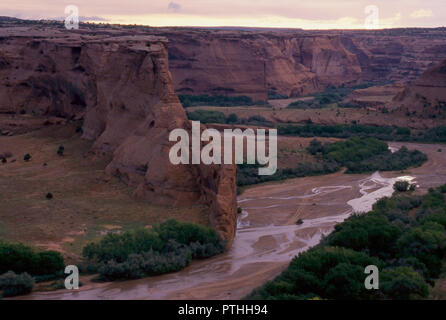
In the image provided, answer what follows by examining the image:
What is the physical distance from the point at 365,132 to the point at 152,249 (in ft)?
125

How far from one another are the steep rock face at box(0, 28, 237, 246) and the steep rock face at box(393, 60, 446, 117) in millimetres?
30153

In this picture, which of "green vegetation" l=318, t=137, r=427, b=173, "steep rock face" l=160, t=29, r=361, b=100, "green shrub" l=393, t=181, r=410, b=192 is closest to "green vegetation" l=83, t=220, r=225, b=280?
"green shrub" l=393, t=181, r=410, b=192

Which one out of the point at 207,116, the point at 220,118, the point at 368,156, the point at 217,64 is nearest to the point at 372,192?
the point at 368,156

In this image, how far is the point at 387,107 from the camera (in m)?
61.1

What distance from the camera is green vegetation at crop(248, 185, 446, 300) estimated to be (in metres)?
17.2

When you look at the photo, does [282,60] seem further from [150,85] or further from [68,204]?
[68,204]

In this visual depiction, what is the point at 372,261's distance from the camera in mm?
19406

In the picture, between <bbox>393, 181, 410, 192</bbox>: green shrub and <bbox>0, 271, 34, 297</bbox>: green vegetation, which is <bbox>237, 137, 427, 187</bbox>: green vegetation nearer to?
<bbox>393, 181, 410, 192</bbox>: green shrub

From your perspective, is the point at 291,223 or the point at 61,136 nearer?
the point at 291,223

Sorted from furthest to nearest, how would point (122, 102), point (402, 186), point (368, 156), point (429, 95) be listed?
point (429, 95)
point (368, 156)
point (402, 186)
point (122, 102)
